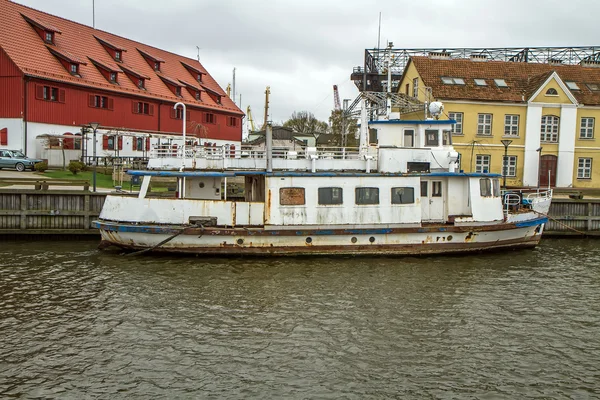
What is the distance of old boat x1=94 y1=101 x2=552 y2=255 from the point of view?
21.1m

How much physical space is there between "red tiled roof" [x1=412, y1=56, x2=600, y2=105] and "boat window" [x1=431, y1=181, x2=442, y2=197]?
61.0 feet

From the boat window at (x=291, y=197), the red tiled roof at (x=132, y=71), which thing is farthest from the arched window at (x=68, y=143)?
the boat window at (x=291, y=197)

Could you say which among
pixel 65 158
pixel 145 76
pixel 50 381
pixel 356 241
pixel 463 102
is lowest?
pixel 50 381

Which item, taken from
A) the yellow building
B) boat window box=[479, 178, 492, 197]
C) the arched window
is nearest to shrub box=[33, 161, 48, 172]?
the arched window

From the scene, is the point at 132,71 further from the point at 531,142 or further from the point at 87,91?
the point at 531,142

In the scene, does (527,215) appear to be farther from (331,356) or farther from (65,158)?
(65,158)

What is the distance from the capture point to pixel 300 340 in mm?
12945

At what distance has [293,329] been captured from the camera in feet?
44.8

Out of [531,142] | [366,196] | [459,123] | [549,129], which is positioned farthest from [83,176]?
[549,129]

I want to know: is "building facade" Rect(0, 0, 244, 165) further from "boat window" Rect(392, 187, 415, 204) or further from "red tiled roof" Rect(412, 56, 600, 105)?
"boat window" Rect(392, 187, 415, 204)

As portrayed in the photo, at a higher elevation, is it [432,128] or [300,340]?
[432,128]

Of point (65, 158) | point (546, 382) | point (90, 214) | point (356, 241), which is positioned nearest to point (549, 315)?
point (546, 382)

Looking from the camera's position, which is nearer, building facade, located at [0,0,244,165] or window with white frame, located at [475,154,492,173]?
building facade, located at [0,0,244,165]

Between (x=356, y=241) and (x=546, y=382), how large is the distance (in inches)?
439
